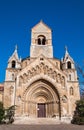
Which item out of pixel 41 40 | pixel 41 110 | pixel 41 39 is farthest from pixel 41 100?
pixel 41 39

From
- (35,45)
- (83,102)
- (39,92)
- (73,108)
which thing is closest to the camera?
(83,102)

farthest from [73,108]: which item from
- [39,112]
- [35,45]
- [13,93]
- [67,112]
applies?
[35,45]

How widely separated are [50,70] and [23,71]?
4.52 metres

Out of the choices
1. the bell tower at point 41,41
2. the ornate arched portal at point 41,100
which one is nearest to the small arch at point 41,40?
the bell tower at point 41,41

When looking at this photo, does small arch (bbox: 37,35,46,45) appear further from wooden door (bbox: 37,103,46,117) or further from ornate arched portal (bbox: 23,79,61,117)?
wooden door (bbox: 37,103,46,117)

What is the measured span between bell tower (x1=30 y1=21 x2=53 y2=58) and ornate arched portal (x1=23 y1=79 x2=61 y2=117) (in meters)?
7.15

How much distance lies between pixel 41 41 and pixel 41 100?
12.6m

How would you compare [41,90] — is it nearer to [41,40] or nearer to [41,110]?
[41,110]

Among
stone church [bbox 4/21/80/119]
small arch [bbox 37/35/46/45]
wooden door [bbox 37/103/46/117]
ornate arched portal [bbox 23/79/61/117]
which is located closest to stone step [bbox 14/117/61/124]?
stone church [bbox 4/21/80/119]

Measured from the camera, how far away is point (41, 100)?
3012cm

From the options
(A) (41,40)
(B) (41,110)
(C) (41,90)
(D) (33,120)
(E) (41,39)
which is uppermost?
(E) (41,39)

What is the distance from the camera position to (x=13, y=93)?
28859 millimetres

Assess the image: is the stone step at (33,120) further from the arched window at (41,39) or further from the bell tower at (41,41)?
the arched window at (41,39)

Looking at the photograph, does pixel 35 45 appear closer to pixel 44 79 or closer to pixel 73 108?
pixel 44 79
